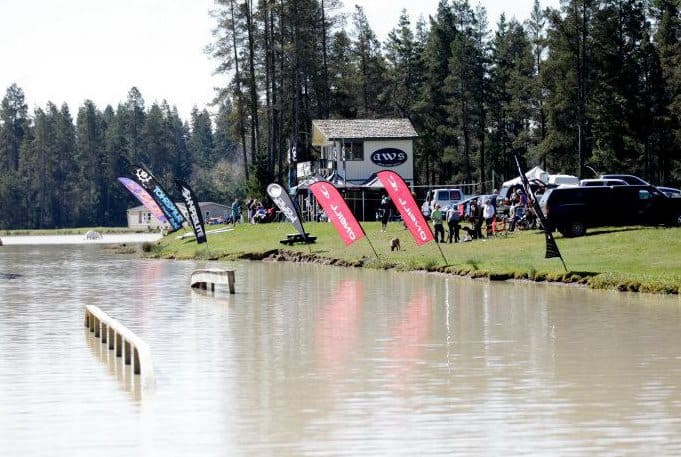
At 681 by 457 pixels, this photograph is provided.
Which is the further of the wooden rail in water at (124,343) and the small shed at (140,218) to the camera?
the small shed at (140,218)

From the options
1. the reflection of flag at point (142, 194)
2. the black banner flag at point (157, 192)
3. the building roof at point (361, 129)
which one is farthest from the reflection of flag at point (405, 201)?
the building roof at point (361, 129)

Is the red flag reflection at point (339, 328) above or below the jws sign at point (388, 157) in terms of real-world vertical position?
below

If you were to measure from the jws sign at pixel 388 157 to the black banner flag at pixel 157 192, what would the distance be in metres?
14.6

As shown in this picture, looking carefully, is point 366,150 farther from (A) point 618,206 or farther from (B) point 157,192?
(A) point 618,206

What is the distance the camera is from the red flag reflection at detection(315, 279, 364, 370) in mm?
22062

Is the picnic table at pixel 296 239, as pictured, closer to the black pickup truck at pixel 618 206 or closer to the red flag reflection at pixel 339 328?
the black pickup truck at pixel 618 206

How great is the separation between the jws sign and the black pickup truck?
35949 mm

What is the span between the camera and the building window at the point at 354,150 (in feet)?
279

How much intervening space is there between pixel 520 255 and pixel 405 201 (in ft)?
14.6

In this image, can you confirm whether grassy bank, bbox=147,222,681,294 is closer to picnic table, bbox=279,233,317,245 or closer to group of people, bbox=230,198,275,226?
picnic table, bbox=279,233,317,245

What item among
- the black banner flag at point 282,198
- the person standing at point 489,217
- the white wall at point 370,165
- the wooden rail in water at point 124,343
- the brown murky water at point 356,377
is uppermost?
the white wall at point 370,165

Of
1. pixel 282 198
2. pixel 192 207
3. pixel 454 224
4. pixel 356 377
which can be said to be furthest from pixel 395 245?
pixel 356 377

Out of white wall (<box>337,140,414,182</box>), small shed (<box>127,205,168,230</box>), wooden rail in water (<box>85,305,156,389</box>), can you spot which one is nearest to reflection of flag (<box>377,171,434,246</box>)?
wooden rail in water (<box>85,305,156,389</box>)

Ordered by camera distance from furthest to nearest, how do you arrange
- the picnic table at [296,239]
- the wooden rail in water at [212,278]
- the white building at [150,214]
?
the white building at [150,214]
the picnic table at [296,239]
the wooden rail in water at [212,278]
